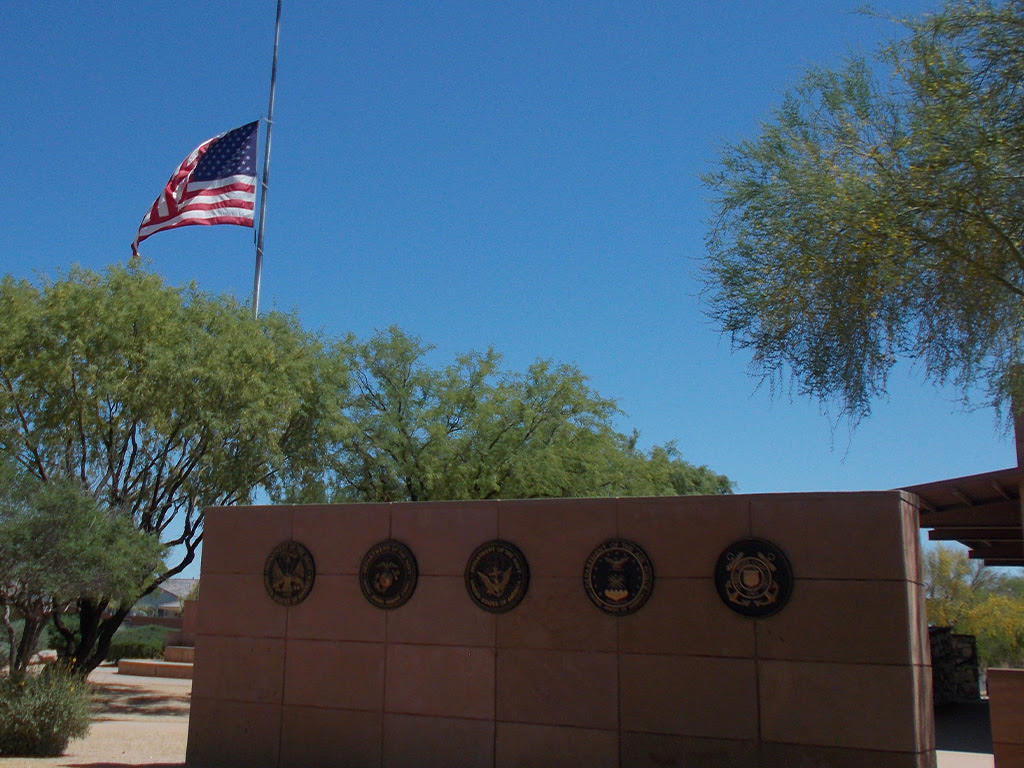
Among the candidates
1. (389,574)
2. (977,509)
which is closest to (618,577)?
(389,574)

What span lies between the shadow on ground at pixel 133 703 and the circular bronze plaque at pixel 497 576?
12719 mm

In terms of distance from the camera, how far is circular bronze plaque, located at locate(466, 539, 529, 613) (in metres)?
11.9

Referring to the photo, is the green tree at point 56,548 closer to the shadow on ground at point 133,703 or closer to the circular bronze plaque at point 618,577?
the shadow on ground at point 133,703

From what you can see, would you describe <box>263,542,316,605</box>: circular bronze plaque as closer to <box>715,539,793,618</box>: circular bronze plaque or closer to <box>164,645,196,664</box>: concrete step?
<box>715,539,793,618</box>: circular bronze plaque

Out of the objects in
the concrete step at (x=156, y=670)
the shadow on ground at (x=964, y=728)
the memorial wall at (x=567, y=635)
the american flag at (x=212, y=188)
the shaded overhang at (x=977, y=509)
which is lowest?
the concrete step at (x=156, y=670)

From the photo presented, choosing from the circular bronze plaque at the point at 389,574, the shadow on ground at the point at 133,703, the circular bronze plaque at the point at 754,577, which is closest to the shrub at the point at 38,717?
the circular bronze plaque at the point at 389,574

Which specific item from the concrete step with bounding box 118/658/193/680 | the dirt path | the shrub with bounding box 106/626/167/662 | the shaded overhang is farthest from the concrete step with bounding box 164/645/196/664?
the shaded overhang

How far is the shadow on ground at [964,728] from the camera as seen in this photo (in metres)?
16.4

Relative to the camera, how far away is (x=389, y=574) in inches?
499

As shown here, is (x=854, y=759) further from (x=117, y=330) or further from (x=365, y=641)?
(x=117, y=330)

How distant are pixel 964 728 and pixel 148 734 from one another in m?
15.4

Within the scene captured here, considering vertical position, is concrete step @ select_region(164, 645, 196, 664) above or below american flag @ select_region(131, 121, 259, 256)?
below

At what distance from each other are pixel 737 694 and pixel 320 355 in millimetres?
17412

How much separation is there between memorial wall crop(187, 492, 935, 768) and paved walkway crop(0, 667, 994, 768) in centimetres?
201
